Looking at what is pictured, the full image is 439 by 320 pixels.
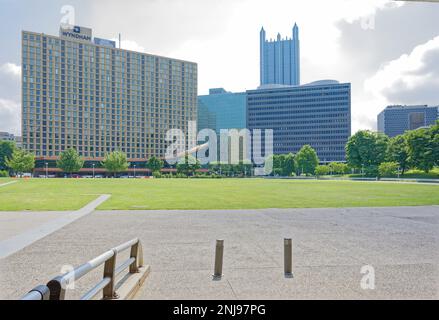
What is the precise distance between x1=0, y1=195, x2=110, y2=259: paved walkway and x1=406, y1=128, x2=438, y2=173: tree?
8238 centimetres

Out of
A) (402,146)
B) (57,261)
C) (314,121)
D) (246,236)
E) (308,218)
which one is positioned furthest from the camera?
(314,121)

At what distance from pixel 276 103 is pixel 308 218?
6368 inches

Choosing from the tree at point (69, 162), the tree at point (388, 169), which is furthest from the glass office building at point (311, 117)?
the tree at point (69, 162)

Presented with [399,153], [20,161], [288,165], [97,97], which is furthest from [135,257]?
[97,97]

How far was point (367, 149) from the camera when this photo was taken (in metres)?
99.4

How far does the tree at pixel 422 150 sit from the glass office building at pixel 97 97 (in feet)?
391

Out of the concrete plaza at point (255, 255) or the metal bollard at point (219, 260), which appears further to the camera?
the metal bollard at point (219, 260)

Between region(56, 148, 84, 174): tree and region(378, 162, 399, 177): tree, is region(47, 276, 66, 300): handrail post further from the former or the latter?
region(56, 148, 84, 174): tree

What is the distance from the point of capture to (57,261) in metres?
8.74

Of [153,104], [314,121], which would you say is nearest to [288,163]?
[314,121]

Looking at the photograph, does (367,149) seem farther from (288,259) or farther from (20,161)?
(20,161)

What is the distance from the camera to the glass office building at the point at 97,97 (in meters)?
138

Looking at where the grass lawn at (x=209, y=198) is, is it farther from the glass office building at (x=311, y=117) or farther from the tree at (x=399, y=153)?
the glass office building at (x=311, y=117)
